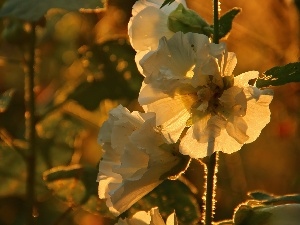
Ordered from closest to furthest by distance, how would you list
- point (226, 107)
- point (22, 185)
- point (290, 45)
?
point (226, 107)
point (22, 185)
point (290, 45)

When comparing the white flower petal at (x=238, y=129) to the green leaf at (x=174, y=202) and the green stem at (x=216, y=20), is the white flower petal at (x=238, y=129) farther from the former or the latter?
the green leaf at (x=174, y=202)

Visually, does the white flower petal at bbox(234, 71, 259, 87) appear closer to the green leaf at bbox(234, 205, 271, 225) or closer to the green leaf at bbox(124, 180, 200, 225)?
the green leaf at bbox(234, 205, 271, 225)

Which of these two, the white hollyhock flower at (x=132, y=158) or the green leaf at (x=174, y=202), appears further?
the green leaf at (x=174, y=202)

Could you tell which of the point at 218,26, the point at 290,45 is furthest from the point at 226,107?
the point at 290,45

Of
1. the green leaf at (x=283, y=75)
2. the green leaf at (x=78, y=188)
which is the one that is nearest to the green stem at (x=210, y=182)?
the green leaf at (x=283, y=75)

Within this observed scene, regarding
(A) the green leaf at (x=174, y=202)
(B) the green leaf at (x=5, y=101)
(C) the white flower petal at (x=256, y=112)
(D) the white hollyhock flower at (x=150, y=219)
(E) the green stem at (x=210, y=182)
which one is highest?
(C) the white flower petal at (x=256, y=112)

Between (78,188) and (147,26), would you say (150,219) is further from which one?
(78,188)

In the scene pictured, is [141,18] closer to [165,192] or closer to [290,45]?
[165,192]
